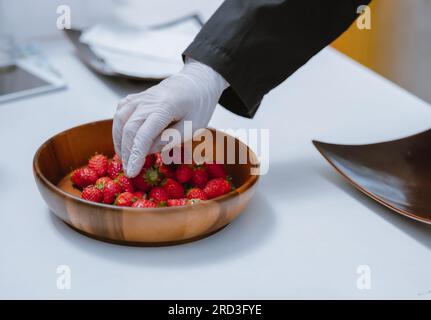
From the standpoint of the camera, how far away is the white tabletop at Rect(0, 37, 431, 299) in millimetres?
755

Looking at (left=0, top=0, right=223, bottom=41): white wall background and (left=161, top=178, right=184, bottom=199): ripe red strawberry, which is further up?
(left=0, top=0, right=223, bottom=41): white wall background

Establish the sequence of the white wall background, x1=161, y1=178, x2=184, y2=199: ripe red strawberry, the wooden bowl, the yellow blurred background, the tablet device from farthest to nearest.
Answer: the yellow blurred background < the white wall background < the tablet device < x1=161, y1=178, x2=184, y2=199: ripe red strawberry < the wooden bowl

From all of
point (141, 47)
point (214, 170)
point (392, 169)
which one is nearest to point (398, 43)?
point (141, 47)

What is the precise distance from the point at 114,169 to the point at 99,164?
2cm

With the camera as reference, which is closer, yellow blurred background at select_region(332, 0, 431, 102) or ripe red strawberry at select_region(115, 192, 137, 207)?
ripe red strawberry at select_region(115, 192, 137, 207)

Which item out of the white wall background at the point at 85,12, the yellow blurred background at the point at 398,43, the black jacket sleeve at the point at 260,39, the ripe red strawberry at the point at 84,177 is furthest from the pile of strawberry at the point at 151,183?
the yellow blurred background at the point at 398,43

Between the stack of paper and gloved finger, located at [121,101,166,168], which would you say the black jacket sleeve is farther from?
the stack of paper

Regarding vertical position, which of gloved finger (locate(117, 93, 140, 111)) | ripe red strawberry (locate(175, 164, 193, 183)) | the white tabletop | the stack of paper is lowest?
the white tabletop

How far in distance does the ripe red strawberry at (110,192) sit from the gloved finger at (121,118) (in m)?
0.08

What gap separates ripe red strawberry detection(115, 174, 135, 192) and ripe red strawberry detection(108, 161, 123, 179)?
0.03 metres

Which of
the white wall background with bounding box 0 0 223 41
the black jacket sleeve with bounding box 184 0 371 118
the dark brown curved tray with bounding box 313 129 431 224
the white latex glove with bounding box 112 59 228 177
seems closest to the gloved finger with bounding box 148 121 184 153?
the white latex glove with bounding box 112 59 228 177
